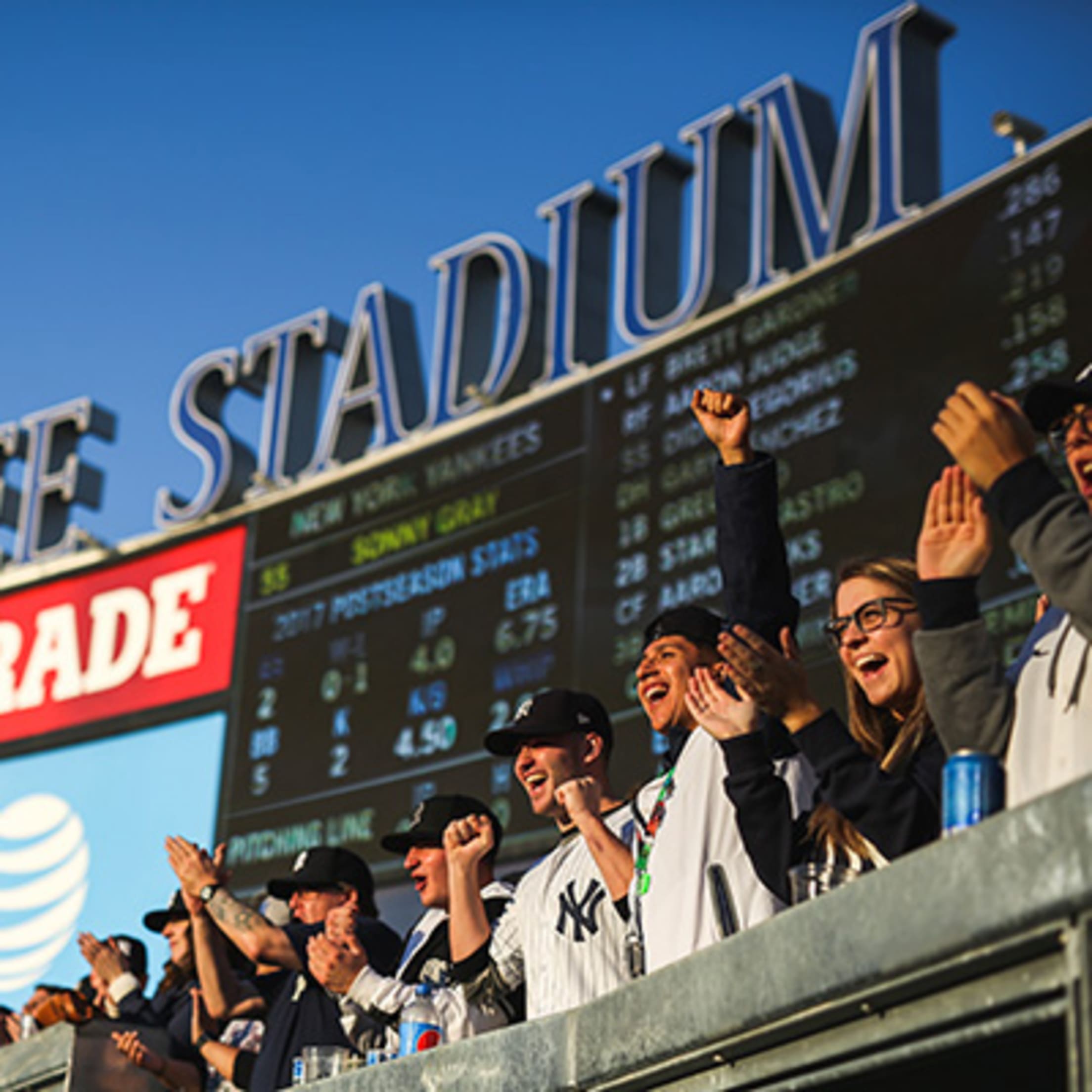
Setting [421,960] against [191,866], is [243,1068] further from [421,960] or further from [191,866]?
[421,960]

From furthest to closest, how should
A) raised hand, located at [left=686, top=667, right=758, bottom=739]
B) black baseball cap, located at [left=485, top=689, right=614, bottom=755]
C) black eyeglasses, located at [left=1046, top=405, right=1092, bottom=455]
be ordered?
black baseball cap, located at [left=485, top=689, right=614, bottom=755]
raised hand, located at [left=686, top=667, right=758, bottom=739]
black eyeglasses, located at [left=1046, top=405, right=1092, bottom=455]

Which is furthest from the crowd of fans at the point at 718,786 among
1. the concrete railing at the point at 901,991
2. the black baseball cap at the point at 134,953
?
the black baseball cap at the point at 134,953

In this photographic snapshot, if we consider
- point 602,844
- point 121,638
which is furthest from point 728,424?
point 121,638

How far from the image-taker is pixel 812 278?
7363 millimetres

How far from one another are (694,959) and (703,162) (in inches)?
255

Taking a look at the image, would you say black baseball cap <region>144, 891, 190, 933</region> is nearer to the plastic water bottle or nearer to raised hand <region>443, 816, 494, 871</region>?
raised hand <region>443, 816, 494, 871</region>

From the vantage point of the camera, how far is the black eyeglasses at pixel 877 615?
286 cm

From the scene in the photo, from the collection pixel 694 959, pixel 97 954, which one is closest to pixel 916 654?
pixel 694 959

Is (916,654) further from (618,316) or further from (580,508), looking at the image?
(618,316)

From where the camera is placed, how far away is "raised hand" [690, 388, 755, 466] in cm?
322

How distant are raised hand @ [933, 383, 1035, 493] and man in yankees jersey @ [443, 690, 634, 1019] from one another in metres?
1.15

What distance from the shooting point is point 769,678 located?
8.73 feet

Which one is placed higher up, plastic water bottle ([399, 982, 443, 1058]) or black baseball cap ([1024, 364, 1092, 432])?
black baseball cap ([1024, 364, 1092, 432])

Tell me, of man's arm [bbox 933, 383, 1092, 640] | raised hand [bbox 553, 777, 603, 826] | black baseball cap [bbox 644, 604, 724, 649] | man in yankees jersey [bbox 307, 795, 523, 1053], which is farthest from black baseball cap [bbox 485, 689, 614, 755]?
man's arm [bbox 933, 383, 1092, 640]
